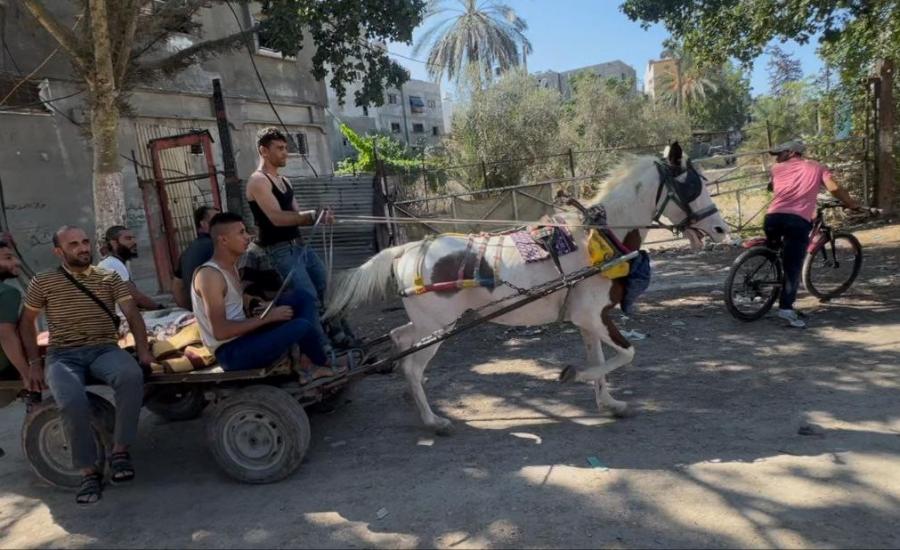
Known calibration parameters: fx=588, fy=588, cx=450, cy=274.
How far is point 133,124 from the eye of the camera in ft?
35.3

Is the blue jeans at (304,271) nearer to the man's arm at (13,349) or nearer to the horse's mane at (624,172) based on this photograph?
the man's arm at (13,349)

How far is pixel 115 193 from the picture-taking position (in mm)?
7238

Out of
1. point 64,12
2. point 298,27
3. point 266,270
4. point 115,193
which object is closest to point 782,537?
point 266,270

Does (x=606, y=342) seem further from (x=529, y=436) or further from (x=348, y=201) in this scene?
(x=348, y=201)

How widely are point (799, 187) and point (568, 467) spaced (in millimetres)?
4162

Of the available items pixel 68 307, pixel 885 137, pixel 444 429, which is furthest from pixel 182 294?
pixel 885 137

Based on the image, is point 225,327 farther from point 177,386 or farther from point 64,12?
point 64,12

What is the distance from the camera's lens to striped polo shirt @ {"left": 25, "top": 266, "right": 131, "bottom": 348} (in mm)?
3898

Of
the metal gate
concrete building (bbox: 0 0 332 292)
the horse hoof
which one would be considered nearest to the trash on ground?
the horse hoof

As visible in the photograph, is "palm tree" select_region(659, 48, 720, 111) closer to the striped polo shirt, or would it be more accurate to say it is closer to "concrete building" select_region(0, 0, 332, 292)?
"concrete building" select_region(0, 0, 332, 292)

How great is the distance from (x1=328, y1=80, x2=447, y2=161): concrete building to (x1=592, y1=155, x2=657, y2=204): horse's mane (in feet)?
107

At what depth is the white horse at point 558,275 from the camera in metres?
4.27

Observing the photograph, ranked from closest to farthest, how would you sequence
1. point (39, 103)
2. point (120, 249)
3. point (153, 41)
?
point (120, 249), point (153, 41), point (39, 103)

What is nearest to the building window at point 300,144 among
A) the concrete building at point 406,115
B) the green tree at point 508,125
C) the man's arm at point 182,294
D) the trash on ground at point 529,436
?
the man's arm at point 182,294
